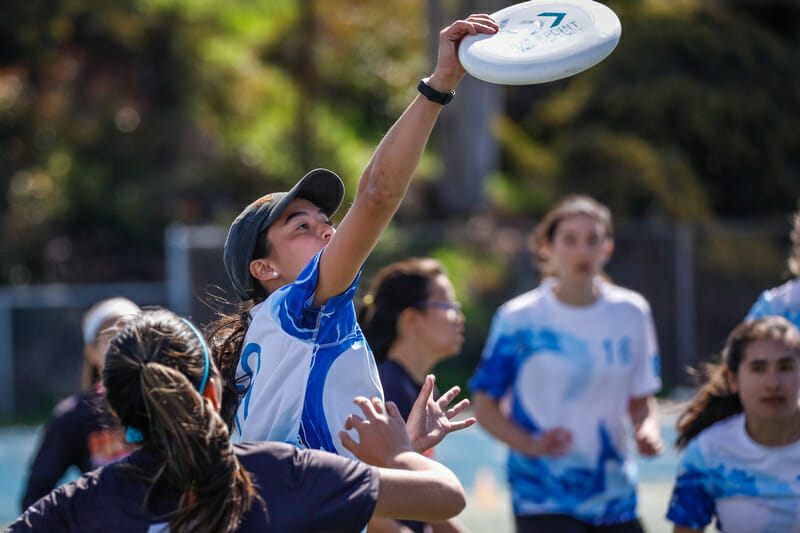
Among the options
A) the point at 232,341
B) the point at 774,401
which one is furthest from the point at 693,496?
the point at 232,341

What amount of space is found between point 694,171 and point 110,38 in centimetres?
1111

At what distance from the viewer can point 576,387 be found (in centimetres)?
487

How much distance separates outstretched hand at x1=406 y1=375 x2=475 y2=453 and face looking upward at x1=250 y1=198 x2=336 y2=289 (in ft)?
1.76

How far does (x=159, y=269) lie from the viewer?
16297mm

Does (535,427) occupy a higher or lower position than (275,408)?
lower

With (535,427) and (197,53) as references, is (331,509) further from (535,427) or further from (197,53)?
(197,53)

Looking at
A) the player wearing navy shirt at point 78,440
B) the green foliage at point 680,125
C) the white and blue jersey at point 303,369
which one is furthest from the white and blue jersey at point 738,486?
the green foliage at point 680,125

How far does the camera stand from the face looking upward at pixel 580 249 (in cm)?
496

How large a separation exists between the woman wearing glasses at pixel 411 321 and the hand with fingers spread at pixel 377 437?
5.61ft

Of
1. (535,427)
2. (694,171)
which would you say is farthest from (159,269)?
(535,427)

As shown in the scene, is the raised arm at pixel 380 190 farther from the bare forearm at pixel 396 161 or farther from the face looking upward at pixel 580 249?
the face looking upward at pixel 580 249

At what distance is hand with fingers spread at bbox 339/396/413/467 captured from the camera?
234 centimetres

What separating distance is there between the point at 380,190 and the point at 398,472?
0.68 m

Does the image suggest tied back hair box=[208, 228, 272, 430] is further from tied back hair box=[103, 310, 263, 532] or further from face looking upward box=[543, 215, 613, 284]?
face looking upward box=[543, 215, 613, 284]
